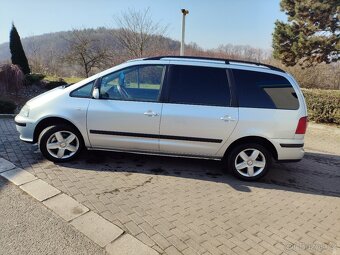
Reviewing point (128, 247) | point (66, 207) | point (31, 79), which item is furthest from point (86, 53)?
point (128, 247)

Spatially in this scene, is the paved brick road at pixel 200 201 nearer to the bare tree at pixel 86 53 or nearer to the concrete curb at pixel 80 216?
the concrete curb at pixel 80 216

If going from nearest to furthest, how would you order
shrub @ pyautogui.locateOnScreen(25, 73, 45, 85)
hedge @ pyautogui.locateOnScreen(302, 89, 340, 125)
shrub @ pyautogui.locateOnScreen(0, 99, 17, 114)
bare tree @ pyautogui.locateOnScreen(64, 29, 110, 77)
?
shrub @ pyautogui.locateOnScreen(0, 99, 17, 114), hedge @ pyautogui.locateOnScreen(302, 89, 340, 125), shrub @ pyautogui.locateOnScreen(25, 73, 45, 85), bare tree @ pyautogui.locateOnScreen(64, 29, 110, 77)

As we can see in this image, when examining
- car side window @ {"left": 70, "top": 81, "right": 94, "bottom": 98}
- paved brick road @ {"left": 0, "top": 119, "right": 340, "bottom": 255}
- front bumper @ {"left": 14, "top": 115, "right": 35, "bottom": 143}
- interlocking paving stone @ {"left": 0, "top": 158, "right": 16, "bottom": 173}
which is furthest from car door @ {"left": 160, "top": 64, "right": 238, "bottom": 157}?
interlocking paving stone @ {"left": 0, "top": 158, "right": 16, "bottom": 173}

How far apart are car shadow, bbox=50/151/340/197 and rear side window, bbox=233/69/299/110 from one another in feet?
4.00

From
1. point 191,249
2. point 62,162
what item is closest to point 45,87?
point 62,162

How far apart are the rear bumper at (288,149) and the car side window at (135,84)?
78.0 inches

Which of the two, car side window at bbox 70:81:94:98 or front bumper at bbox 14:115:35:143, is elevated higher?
car side window at bbox 70:81:94:98

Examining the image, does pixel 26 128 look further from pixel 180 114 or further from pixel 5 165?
pixel 180 114

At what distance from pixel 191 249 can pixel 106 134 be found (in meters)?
2.37

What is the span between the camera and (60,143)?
15.4ft

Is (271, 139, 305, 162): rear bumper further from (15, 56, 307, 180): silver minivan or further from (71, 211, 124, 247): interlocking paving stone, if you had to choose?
(71, 211, 124, 247): interlocking paving stone

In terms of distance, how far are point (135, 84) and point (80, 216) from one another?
222 cm

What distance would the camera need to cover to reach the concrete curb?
284cm

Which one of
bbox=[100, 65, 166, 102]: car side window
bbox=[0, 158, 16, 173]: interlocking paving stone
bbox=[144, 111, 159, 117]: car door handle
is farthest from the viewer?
bbox=[100, 65, 166, 102]: car side window
